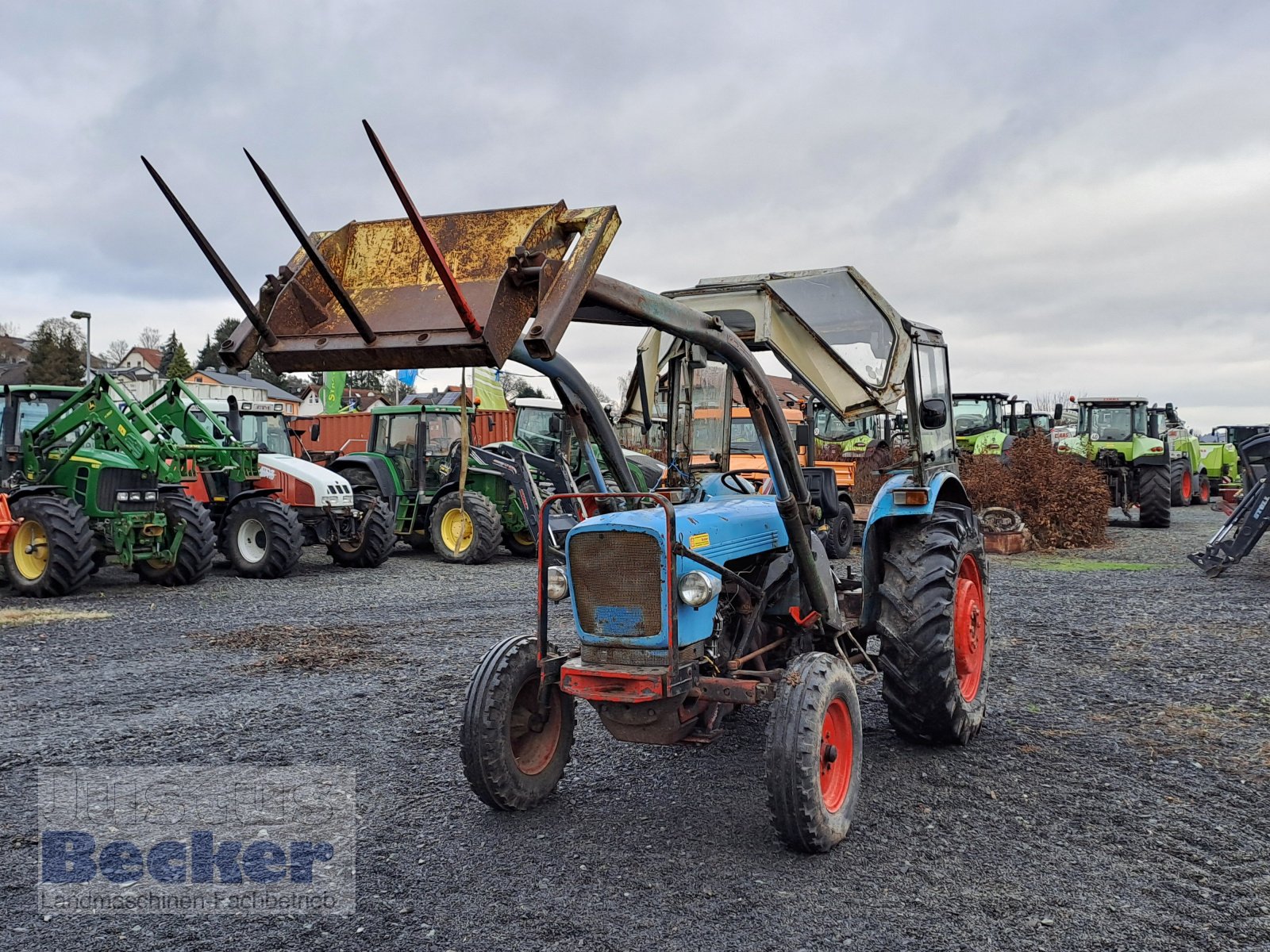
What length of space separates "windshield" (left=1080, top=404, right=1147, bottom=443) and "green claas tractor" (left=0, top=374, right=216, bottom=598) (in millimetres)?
15122

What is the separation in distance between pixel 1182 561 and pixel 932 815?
33.3 ft

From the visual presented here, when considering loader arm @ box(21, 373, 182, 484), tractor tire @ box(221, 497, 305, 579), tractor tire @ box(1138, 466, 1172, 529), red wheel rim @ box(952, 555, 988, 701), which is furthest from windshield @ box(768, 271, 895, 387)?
tractor tire @ box(1138, 466, 1172, 529)

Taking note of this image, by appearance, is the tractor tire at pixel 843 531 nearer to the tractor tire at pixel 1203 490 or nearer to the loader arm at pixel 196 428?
the loader arm at pixel 196 428

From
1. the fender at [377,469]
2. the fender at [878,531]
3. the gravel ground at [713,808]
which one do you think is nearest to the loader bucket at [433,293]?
the gravel ground at [713,808]

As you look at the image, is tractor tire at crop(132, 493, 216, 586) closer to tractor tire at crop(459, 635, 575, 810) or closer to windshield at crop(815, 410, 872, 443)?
tractor tire at crop(459, 635, 575, 810)

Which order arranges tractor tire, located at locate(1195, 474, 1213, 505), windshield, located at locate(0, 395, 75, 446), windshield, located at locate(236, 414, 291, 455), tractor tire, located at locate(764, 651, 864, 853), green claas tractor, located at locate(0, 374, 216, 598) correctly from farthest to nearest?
tractor tire, located at locate(1195, 474, 1213, 505) < windshield, located at locate(236, 414, 291, 455) < windshield, located at locate(0, 395, 75, 446) < green claas tractor, located at locate(0, 374, 216, 598) < tractor tire, located at locate(764, 651, 864, 853)

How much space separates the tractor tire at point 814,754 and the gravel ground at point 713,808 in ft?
0.41

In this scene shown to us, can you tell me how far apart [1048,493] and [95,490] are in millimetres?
11803

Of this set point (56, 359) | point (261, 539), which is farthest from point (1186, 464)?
point (56, 359)

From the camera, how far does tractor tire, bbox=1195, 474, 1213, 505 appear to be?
975 inches

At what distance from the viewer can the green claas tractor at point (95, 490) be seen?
10.1 metres

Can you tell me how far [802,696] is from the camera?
348cm

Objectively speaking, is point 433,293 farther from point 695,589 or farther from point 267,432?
point 267,432

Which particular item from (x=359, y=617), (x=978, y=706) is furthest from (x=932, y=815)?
(x=359, y=617)
